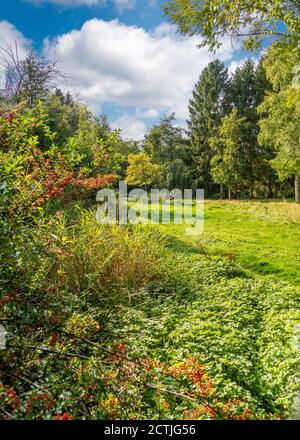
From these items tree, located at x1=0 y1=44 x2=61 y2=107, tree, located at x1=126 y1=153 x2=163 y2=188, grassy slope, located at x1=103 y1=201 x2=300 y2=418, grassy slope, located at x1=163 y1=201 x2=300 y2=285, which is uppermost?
tree, located at x1=0 y1=44 x2=61 y2=107

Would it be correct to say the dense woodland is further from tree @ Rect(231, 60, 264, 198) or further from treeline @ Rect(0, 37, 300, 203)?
tree @ Rect(231, 60, 264, 198)

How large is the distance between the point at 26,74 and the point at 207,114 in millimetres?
24836

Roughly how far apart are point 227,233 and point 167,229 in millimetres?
2127

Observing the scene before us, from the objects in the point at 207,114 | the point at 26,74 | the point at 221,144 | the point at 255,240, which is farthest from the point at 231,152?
the point at 26,74

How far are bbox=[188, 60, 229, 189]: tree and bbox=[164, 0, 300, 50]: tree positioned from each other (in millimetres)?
24892

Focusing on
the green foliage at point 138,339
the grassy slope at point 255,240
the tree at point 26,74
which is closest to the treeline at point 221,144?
the grassy slope at point 255,240

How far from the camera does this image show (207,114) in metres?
32.2

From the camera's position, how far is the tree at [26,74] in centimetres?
1037

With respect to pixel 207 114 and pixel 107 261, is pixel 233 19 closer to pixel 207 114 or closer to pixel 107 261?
pixel 107 261

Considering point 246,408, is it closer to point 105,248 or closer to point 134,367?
point 134,367

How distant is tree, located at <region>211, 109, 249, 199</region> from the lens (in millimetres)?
26453

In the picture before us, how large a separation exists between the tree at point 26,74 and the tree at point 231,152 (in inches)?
742

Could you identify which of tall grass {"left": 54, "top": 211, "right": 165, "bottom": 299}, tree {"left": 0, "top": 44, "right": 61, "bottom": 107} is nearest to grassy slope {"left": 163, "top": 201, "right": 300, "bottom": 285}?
tall grass {"left": 54, "top": 211, "right": 165, "bottom": 299}

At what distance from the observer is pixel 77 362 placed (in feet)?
7.80
